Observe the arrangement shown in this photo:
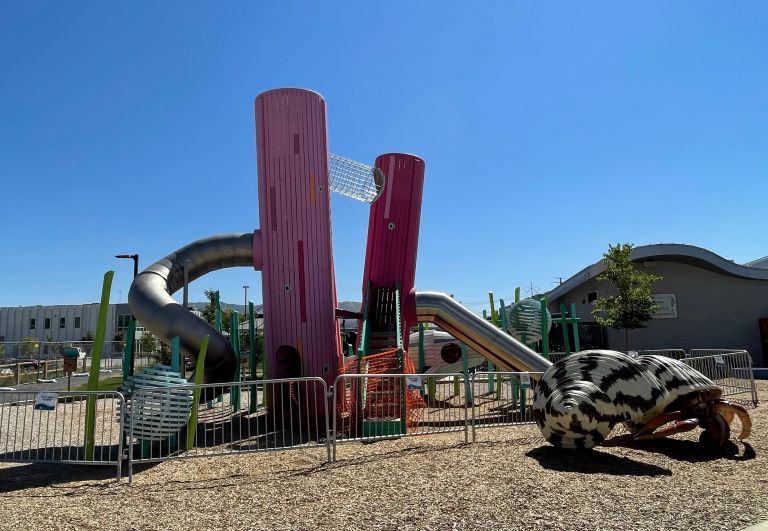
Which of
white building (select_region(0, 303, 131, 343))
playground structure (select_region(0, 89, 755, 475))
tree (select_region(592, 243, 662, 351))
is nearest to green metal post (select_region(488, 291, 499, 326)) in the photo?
playground structure (select_region(0, 89, 755, 475))

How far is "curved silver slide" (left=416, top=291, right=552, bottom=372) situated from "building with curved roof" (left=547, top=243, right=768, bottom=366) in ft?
51.4

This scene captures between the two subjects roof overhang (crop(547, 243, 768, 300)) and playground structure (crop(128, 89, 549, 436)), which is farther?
roof overhang (crop(547, 243, 768, 300))

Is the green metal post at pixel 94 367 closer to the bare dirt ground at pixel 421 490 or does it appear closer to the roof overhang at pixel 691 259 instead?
the bare dirt ground at pixel 421 490

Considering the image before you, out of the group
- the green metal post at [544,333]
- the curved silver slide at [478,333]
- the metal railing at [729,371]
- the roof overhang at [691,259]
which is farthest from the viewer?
the roof overhang at [691,259]

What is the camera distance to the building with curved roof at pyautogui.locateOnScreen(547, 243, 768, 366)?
25391 mm

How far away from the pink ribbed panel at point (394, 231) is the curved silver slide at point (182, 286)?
2.87 metres

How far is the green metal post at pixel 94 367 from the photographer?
281 inches

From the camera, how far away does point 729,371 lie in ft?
41.1

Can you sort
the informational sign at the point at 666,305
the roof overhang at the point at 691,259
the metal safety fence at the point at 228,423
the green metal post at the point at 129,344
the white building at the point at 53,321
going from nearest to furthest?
1. the metal safety fence at the point at 228,423
2. the green metal post at the point at 129,344
3. the roof overhang at the point at 691,259
4. the informational sign at the point at 666,305
5. the white building at the point at 53,321

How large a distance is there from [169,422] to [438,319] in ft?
21.6

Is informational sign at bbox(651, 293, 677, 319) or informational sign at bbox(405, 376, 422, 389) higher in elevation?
informational sign at bbox(651, 293, 677, 319)

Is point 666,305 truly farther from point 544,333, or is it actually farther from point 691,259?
point 544,333

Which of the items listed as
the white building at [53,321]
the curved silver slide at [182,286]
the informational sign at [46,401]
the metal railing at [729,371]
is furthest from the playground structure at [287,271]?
the white building at [53,321]

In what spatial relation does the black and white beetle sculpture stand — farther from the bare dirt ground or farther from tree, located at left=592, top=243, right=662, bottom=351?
tree, located at left=592, top=243, right=662, bottom=351
